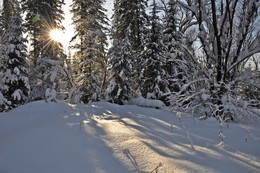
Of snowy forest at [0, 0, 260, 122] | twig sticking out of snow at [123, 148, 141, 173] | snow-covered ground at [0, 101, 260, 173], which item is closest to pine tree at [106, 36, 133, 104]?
snowy forest at [0, 0, 260, 122]

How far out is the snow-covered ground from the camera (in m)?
2.62

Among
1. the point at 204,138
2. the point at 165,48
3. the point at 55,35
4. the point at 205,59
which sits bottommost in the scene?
the point at 204,138

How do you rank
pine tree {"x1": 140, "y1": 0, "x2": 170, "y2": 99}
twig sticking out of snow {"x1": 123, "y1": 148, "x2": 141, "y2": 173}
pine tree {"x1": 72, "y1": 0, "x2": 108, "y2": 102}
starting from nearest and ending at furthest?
twig sticking out of snow {"x1": 123, "y1": 148, "x2": 141, "y2": 173}
pine tree {"x1": 140, "y1": 0, "x2": 170, "y2": 99}
pine tree {"x1": 72, "y1": 0, "x2": 108, "y2": 102}

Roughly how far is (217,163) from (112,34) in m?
14.7

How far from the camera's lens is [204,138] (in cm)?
355

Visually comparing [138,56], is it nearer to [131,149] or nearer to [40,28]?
[40,28]

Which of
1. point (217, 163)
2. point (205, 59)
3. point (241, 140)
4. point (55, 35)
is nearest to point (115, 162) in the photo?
point (217, 163)

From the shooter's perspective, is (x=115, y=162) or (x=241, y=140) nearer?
(x=115, y=162)

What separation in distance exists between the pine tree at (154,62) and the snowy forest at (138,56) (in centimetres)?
6

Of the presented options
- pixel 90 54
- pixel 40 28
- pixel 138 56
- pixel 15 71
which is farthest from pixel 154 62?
pixel 40 28

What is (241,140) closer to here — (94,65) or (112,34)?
(112,34)

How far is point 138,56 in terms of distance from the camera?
17.9 metres

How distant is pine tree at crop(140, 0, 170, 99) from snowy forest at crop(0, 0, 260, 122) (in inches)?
2.4

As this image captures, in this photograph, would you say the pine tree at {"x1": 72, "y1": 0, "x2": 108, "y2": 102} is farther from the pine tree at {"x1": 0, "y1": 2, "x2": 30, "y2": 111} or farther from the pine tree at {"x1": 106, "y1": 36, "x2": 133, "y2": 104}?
the pine tree at {"x1": 0, "y1": 2, "x2": 30, "y2": 111}
